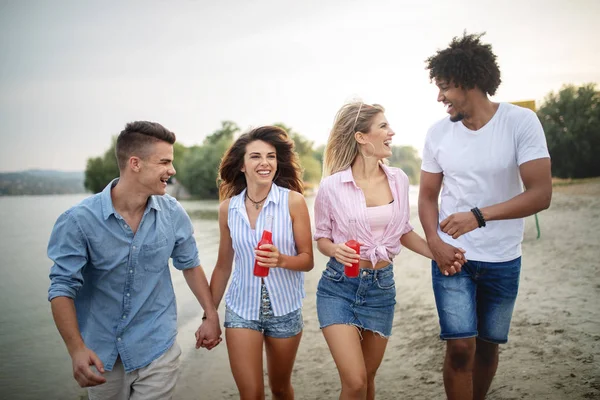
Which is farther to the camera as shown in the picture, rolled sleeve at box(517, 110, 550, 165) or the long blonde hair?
the long blonde hair

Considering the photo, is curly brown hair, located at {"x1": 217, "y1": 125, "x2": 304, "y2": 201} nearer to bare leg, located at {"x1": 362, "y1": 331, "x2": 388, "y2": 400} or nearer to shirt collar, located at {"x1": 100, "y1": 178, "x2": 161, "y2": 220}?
shirt collar, located at {"x1": 100, "y1": 178, "x2": 161, "y2": 220}

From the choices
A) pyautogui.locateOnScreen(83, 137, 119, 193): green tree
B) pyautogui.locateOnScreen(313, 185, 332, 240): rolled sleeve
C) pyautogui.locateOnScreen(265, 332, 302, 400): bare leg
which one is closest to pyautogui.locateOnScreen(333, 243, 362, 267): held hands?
pyautogui.locateOnScreen(313, 185, 332, 240): rolled sleeve

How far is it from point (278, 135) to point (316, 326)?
4.87m

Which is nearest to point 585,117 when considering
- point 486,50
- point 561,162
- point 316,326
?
point 561,162

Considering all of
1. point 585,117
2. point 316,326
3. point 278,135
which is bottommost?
point 316,326

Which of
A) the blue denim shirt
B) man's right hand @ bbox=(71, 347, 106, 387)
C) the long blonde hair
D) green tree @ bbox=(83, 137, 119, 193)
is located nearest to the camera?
man's right hand @ bbox=(71, 347, 106, 387)

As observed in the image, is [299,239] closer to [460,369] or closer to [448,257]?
[448,257]

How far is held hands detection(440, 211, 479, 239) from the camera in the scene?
10.7 ft

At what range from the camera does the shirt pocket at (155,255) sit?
10.9ft

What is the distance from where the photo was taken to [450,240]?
353cm

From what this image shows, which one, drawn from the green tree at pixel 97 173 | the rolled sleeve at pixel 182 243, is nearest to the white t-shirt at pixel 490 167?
the rolled sleeve at pixel 182 243

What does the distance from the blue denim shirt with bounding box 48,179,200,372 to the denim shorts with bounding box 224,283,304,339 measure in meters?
0.44

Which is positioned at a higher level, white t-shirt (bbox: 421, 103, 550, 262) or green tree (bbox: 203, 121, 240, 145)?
green tree (bbox: 203, 121, 240, 145)

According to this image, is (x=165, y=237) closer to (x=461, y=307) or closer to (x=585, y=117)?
(x=461, y=307)
